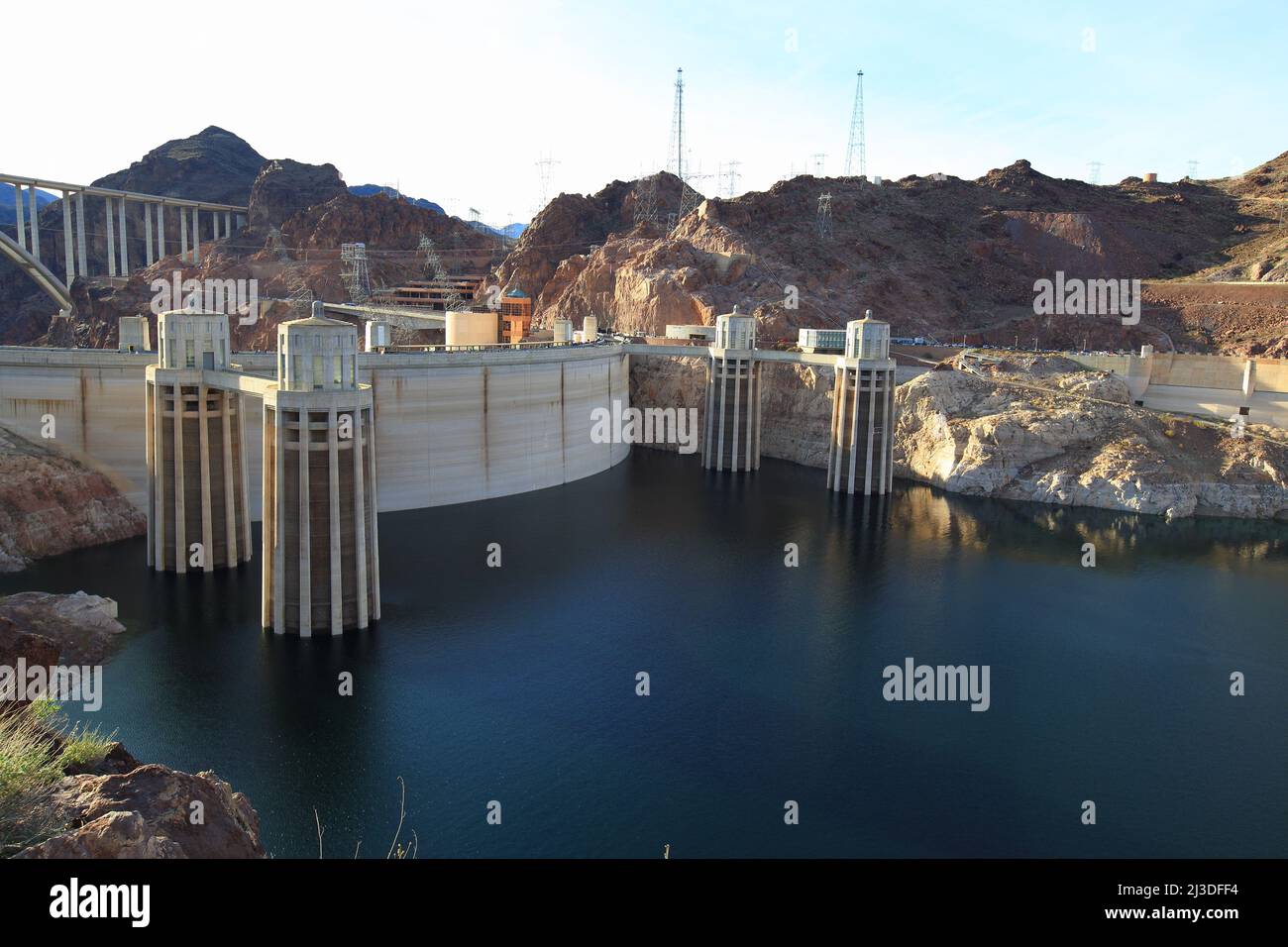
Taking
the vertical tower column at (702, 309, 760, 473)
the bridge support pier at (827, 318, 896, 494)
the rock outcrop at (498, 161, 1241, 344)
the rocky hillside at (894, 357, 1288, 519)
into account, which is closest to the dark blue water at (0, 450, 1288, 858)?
the rocky hillside at (894, 357, 1288, 519)

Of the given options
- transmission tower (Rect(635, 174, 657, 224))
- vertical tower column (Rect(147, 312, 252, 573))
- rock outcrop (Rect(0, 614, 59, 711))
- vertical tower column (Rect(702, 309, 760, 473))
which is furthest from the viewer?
transmission tower (Rect(635, 174, 657, 224))

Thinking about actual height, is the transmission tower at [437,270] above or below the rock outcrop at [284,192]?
below

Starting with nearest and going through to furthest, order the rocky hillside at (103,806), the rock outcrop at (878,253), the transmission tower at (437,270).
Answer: the rocky hillside at (103,806)
the rock outcrop at (878,253)
the transmission tower at (437,270)

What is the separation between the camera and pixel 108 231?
5241 inches

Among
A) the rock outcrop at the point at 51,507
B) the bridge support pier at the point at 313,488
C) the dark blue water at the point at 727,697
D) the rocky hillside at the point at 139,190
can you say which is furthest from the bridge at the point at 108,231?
the bridge support pier at the point at 313,488

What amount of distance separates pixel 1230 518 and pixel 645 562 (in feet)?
125

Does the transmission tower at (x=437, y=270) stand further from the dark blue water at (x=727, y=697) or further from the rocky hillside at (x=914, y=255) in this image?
the dark blue water at (x=727, y=697)

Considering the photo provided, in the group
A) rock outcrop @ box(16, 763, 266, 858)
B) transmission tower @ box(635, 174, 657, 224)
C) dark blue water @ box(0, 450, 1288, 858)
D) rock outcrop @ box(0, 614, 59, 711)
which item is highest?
transmission tower @ box(635, 174, 657, 224)

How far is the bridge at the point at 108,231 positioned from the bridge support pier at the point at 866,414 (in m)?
92.6

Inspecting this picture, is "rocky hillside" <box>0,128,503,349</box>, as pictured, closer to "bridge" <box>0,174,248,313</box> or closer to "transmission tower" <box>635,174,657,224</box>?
"bridge" <box>0,174,248,313</box>

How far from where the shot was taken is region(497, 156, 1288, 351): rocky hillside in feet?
310

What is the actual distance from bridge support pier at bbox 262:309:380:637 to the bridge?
303 feet

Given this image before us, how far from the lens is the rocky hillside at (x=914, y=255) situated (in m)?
94.6
